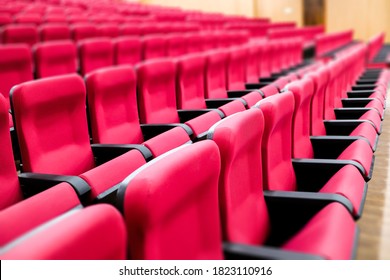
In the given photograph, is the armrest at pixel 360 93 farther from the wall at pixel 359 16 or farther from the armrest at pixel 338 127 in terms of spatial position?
the wall at pixel 359 16

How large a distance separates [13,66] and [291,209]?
1.18ft

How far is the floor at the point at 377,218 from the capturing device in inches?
9.1

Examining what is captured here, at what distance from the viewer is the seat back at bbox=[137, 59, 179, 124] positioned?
1.44 feet

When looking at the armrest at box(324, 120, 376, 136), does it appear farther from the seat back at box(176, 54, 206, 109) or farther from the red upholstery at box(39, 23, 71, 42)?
the red upholstery at box(39, 23, 71, 42)

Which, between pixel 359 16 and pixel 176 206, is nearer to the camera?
pixel 176 206

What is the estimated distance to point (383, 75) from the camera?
0.84m

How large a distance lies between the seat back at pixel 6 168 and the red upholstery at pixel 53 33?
456 millimetres

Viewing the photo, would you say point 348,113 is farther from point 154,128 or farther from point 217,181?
point 217,181

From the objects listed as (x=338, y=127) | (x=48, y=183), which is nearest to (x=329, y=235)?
(x=48, y=183)

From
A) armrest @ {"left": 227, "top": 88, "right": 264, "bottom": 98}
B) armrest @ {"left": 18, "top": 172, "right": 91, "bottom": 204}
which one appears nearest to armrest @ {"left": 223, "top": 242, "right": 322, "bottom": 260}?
armrest @ {"left": 18, "top": 172, "right": 91, "bottom": 204}

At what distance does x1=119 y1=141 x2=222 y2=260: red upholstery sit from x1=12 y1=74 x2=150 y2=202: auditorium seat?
0.29 ft

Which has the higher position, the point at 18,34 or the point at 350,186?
the point at 18,34

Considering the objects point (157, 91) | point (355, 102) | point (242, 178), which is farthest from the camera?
point (355, 102)

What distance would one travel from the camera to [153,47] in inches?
29.3
